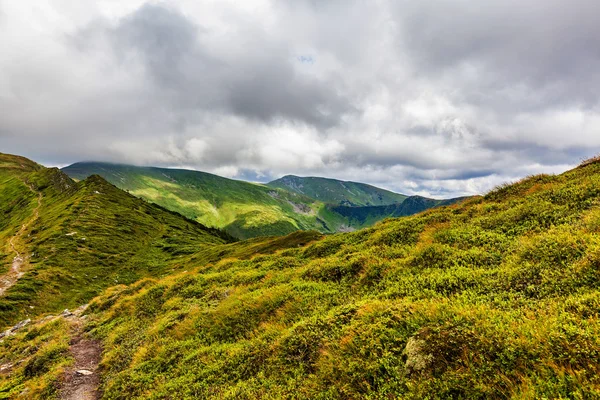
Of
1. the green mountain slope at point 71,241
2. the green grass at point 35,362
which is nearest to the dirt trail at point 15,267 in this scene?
the green mountain slope at point 71,241

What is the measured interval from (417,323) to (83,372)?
18633 mm

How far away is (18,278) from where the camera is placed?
193 feet

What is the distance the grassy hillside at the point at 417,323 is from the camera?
603 cm

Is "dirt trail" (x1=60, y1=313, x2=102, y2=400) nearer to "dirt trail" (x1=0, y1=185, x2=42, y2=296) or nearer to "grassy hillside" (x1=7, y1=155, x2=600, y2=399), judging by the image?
"grassy hillside" (x1=7, y1=155, x2=600, y2=399)

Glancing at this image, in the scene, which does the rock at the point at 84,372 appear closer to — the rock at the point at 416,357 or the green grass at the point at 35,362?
the green grass at the point at 35,362

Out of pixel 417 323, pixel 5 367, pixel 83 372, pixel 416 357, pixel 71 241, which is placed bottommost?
pixel 5 367

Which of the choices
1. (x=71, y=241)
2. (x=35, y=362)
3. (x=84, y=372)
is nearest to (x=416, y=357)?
(x=84, y=372)

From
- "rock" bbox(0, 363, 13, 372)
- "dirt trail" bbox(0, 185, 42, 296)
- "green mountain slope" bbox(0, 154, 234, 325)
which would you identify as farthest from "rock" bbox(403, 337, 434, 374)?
"dirt trail" bbox(0, 185, 42, 296)

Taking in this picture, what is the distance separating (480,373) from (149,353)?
15.2 m

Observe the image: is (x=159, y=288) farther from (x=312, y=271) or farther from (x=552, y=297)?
(x=552, y=297)

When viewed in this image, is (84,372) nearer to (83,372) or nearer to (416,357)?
(83,372)

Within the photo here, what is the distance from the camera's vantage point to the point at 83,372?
Result: 15.7 meters

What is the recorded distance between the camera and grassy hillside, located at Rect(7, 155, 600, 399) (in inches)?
237

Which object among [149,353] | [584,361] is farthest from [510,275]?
[149,353]
